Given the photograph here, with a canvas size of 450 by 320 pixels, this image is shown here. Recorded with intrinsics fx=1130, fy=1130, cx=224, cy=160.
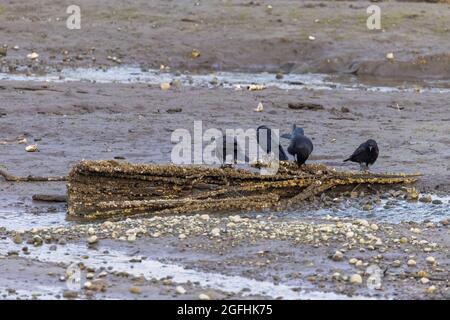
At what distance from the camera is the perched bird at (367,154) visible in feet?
36.1

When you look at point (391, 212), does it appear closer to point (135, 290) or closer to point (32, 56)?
point (135, 290)

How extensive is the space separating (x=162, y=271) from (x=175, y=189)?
76.1 inches

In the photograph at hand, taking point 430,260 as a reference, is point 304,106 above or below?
above

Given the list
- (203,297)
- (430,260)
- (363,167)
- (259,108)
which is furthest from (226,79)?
(203,297)

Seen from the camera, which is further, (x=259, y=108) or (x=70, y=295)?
(x=259, y=108)

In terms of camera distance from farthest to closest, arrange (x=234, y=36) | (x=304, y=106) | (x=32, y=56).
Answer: (x=234, y=36)
(x=32, y=56)
(x=304, y=106)

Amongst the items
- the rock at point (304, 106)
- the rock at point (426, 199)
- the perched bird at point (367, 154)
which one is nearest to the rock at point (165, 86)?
the rock at point (304, 106)

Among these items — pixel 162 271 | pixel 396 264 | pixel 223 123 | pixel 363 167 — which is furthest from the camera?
pixel 223 123

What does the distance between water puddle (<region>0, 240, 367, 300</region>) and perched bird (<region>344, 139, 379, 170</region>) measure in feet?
11.4

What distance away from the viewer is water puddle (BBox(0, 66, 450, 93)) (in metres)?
16.4

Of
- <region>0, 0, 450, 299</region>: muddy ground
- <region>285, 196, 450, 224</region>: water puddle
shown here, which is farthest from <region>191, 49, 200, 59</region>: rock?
<region>285, 196, 450, 224</region>: water puddle

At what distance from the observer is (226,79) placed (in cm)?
1716

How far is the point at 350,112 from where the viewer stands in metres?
14.7

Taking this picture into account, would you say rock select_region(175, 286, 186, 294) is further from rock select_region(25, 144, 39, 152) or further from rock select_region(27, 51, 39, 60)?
rock select_region(27, 51, 39, 60)
